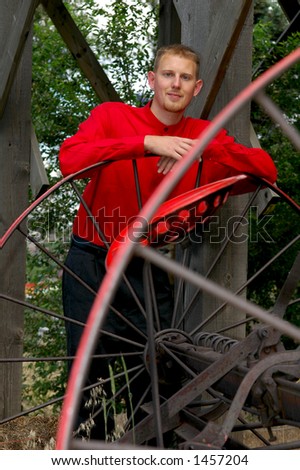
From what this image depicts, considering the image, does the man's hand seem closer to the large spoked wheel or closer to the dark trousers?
the large spoked wheel

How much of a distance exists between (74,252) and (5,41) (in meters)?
1.19

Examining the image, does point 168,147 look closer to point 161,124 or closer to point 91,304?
point 161,124

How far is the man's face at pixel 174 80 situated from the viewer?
308cm

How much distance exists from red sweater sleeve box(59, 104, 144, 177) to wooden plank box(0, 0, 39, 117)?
740 mm

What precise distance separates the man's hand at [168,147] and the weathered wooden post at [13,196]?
1331 millimetres

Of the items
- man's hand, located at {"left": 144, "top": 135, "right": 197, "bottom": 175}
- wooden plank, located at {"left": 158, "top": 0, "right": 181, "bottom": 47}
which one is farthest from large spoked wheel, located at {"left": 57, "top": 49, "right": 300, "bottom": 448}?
wooden plank, located at {"left": 158, "top": 0, "right": 181, "bottom": 47}

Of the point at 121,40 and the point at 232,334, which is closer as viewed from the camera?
the point at 232,334

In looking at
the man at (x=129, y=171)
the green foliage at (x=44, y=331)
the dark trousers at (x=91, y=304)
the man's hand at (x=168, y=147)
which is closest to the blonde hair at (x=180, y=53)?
the man at (x=129, y=171)

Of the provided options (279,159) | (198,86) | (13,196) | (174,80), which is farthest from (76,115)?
(174,80)

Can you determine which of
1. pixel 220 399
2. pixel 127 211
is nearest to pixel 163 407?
pixel 220 399

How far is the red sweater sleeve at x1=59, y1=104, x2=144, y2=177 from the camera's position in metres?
2.83
